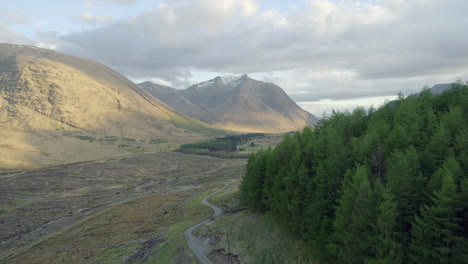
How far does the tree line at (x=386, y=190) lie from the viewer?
2541cm

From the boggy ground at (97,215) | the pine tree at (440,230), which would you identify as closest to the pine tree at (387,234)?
the pine tree at (440,230)

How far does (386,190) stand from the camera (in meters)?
27.8

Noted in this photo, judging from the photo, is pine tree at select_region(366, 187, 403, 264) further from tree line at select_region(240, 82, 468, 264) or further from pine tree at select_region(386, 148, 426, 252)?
pine tree at select_region(386, 148, 426, 252)

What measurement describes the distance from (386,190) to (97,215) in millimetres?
86256

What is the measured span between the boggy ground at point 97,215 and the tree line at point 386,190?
19967mm

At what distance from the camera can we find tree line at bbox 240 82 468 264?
2541 cm

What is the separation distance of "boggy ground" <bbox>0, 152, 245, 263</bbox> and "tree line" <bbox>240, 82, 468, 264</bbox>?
20.0 m

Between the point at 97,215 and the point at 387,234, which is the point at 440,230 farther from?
the point at 97,215

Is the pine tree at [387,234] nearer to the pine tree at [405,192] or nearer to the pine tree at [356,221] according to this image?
the pine tree at [405,192]

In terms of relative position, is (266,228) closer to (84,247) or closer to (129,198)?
(84,247)

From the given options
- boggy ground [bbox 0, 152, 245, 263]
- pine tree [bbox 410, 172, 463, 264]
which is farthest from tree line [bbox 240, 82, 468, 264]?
boggy ground [bbox 0, 152, 245, 263]

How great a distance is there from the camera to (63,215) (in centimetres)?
9969

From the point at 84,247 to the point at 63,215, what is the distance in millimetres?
43121

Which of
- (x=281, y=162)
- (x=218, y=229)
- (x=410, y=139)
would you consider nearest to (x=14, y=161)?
Result: (x=218, y=229)
